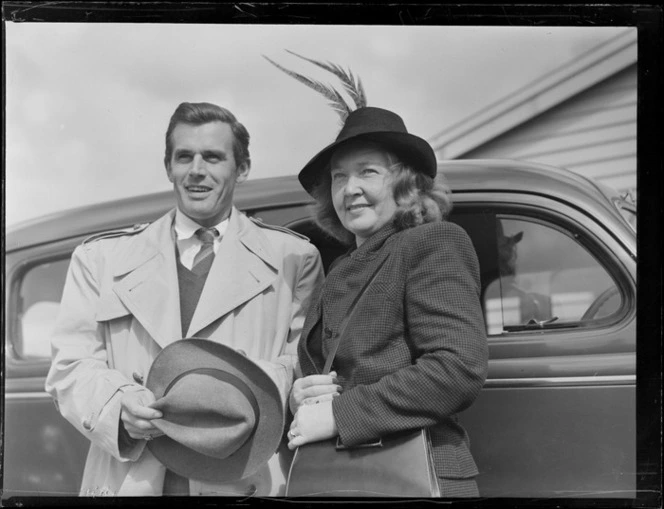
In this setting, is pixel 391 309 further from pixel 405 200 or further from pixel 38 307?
pixel 38 307

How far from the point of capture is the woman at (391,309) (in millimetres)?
3215

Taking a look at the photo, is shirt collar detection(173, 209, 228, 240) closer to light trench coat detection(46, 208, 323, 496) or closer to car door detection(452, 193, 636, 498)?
light trench coat detection(46, 208, 323, 496)

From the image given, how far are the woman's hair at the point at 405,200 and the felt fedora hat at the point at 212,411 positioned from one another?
668 mm

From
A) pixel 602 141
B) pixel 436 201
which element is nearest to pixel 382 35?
pixel 436 201

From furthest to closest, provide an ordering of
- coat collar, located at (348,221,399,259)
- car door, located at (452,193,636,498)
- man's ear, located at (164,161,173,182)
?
man's ear, located at (164,161,173,182) → car door, located at (452,193,636,498) → coat collar, located at (348,221,399,259)

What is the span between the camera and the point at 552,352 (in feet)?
11.6

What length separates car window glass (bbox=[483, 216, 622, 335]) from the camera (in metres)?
3.58

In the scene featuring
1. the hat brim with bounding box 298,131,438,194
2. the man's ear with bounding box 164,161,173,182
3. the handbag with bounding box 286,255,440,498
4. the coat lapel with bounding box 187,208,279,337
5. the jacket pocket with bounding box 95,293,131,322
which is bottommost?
the handbag with bounding box 286,255,440,498

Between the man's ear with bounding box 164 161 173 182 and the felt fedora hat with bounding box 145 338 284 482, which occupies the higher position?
the man's ear with bounding box 164 161 173 182

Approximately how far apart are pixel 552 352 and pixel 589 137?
3.05 ft

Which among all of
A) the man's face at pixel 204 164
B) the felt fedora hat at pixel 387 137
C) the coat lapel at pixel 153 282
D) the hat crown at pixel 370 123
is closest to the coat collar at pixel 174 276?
the coat lapel at pixel 153 282

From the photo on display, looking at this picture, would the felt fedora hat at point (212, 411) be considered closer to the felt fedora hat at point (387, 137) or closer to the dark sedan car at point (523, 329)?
the dark sedan car at point (523, 329)

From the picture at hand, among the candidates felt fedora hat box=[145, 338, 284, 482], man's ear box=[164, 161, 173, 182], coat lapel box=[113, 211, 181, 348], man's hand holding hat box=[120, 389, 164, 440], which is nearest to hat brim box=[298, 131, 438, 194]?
man's ear box=[164, 161, 173, 182]

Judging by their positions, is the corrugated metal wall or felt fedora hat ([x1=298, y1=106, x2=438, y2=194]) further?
the corrugated metal wall
